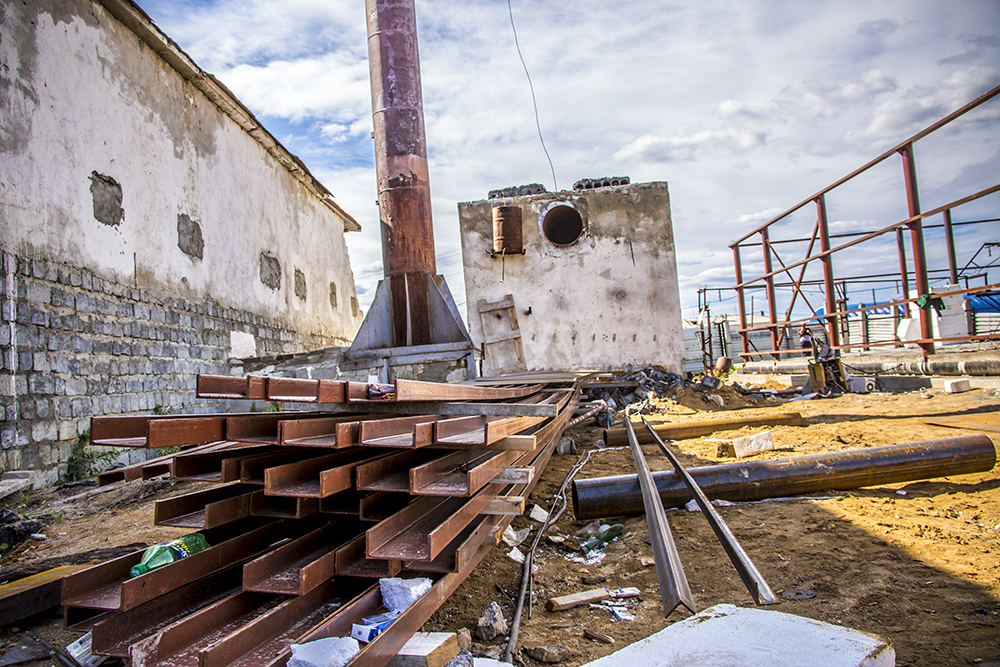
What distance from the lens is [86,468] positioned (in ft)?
18.1

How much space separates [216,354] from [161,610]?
696 cm

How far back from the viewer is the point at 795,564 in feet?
8.79

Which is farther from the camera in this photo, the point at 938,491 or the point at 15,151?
the point at 15,151

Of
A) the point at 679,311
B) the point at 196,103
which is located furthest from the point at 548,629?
the point at 679,311

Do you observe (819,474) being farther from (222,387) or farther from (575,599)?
(222,387)

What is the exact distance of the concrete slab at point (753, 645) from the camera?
5.34 ft


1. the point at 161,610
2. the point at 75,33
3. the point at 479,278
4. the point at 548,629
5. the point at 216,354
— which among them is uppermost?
the point at 75,33

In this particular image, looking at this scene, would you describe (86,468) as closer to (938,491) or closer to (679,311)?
(938,491)

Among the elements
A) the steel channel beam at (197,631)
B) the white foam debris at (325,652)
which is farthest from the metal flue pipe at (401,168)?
the white foam debris at (325,652)

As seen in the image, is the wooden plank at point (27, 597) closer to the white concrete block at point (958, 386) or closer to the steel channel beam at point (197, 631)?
the steel channel beam at point (197, 631)

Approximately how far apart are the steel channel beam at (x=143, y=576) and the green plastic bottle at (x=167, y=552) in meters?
0.06

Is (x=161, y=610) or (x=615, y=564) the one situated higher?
(x=161, y=610)

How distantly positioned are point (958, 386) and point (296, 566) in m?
8.08

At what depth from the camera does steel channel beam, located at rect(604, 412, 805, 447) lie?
629cm
